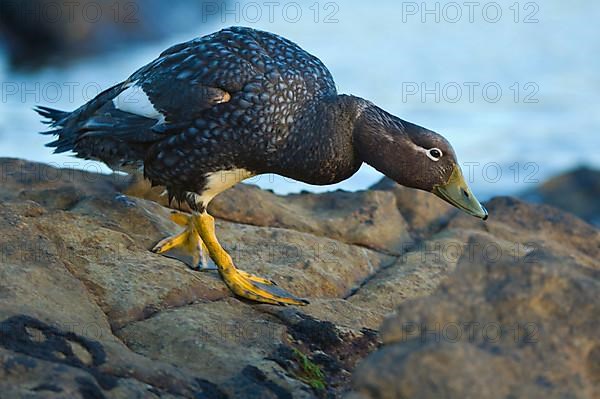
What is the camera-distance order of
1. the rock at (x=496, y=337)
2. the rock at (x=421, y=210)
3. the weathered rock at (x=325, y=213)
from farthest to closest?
the rock at (x=421, y=210) → the weathered rock at (x=325, y=213) → the rock at (x=496, y=337)

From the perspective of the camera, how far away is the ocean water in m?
14.6

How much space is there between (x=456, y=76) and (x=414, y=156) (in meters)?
12.1

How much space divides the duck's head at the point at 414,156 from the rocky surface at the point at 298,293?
52 centimetres

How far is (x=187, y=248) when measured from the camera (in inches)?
254

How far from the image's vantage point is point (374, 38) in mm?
19891

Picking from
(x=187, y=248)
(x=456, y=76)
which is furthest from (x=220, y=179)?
(x=456, y=76)

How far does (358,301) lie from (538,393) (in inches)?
115

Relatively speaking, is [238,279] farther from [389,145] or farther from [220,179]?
[389,145]

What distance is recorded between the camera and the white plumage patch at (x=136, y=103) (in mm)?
6105

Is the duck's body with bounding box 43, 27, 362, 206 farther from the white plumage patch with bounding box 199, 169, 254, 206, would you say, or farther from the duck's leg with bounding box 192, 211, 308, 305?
the duck's leg with bounding box 192, 211, 308, 305

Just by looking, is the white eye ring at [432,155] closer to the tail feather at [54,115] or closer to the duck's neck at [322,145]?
the duck's neck at [322,145]

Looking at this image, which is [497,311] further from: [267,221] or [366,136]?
[267,221]

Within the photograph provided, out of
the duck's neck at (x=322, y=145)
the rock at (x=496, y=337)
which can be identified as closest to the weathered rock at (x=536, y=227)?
the duck's neck at (x=322, y=145)

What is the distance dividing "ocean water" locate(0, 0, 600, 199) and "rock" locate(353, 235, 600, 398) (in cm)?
826
